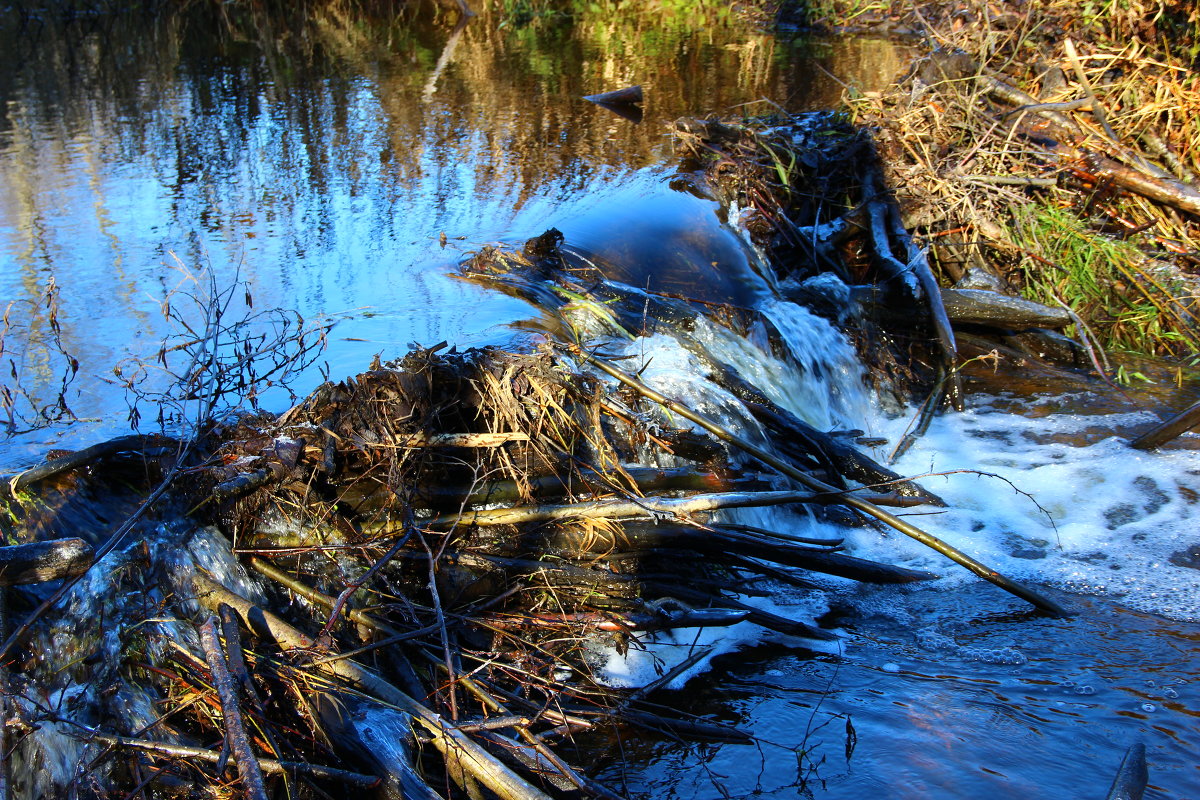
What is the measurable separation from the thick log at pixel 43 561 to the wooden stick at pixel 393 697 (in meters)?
0.35

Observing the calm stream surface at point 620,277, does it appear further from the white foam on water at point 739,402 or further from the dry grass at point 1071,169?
the dry grass at point 1071,169

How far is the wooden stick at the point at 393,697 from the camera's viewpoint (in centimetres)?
215

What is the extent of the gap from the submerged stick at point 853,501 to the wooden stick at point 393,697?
5.02 feet

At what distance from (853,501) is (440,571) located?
1446 millimetres

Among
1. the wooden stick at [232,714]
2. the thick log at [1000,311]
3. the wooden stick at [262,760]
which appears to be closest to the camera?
the wooden stick at [232,714]

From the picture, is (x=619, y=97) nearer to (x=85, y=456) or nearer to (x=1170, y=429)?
(x=1170, y=429)

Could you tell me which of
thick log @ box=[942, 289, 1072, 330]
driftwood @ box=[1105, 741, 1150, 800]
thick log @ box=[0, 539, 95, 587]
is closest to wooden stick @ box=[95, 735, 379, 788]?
thick log @ box=[0, 539, 95, 587]

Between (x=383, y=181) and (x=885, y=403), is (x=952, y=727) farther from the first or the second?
(x=383, y=181)

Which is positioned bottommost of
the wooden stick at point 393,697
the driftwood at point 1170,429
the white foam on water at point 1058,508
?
the white foam on water at point 1058,508

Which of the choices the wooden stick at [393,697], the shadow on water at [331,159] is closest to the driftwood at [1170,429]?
the shadow on water at [331,159]

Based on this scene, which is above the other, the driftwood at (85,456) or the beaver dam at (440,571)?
the driftwood at (85,456)

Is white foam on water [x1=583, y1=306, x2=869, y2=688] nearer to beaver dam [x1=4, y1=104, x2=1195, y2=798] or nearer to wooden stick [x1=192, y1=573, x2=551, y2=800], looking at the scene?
beaver dam [x1=4, y1=104, x2=1195, y2=798]

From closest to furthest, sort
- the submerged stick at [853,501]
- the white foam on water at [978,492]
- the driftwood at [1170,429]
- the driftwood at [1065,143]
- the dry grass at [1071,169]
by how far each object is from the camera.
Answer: the submerged stick at [853,501]
the white foam on water at [978,492]
the driftwood at [1170,429]
the dry grass at [1071,169]
the driftwood at [1065,143]

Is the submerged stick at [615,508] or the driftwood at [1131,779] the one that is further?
the submerged stick at [615,508]
